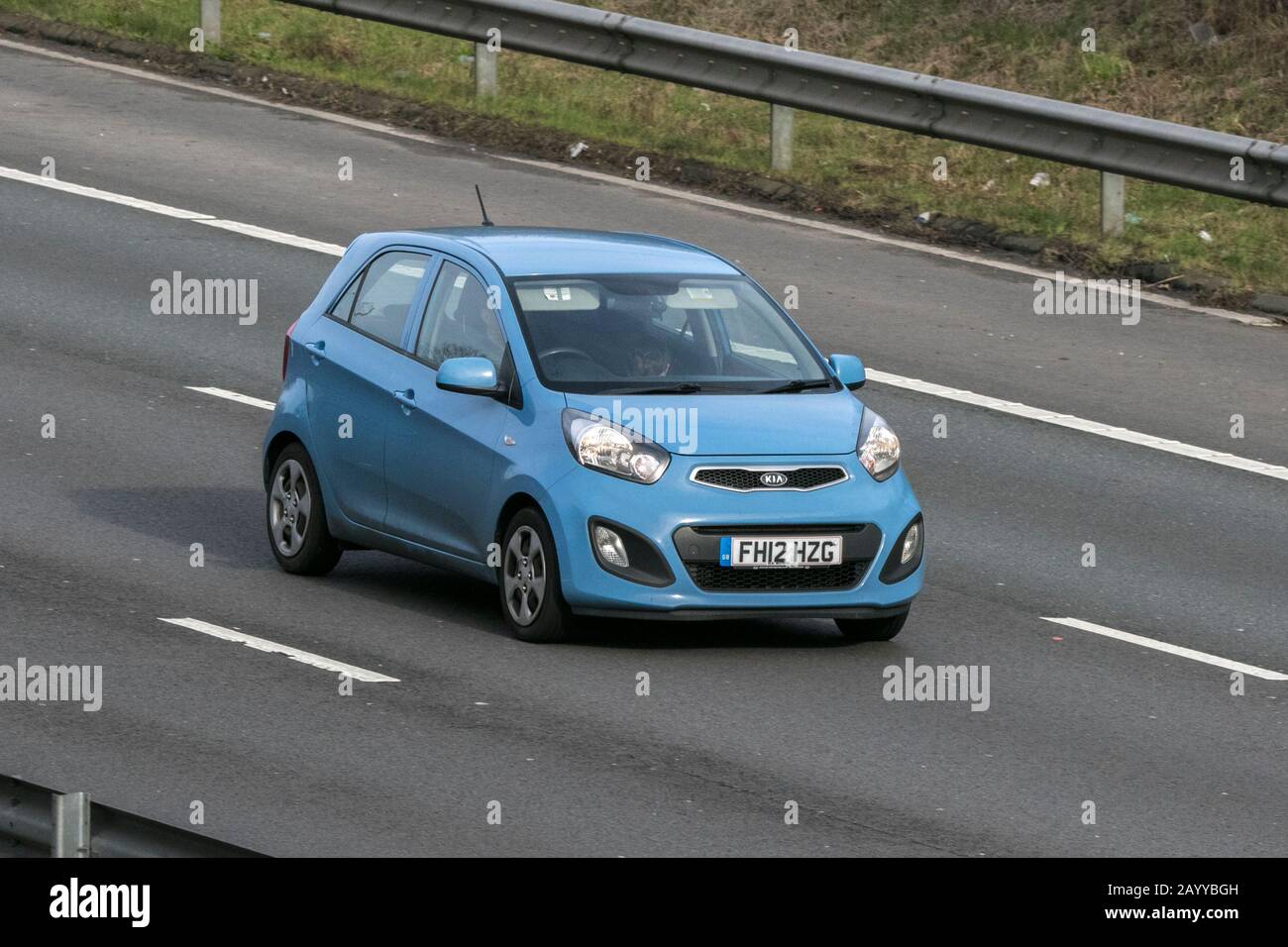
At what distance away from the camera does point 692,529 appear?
1079cm

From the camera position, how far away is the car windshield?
11.4 m

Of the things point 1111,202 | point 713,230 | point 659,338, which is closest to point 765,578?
point 659,338

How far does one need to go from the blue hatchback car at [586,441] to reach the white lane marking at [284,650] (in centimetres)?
84

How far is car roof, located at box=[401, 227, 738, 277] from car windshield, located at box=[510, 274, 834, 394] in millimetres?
84

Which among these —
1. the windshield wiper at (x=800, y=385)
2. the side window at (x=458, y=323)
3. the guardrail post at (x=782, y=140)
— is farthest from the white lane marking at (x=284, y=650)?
the guardrail post at (x=782, y=140)

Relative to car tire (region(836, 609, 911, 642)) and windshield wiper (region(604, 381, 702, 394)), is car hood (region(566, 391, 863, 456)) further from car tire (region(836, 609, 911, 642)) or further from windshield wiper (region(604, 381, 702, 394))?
car tire (region(836, 609, 911, 642))

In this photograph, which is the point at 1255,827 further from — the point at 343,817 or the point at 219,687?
the point at 219,687

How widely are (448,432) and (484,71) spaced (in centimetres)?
1143

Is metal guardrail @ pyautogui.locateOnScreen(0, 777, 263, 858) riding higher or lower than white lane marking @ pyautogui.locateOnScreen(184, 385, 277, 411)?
lower

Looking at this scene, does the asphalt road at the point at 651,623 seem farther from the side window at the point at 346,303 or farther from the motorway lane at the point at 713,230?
the side window at the point at 346,303

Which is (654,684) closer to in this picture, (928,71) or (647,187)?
(647,187)

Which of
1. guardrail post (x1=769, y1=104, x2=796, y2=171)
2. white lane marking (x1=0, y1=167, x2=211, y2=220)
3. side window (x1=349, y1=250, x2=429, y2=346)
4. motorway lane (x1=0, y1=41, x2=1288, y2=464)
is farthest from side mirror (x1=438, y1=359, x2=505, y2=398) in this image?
guardrail post (x1=769, y1=104, x2=796, y2=171)

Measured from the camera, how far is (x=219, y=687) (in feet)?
33.9

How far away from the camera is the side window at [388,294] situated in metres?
Result: 12.3
